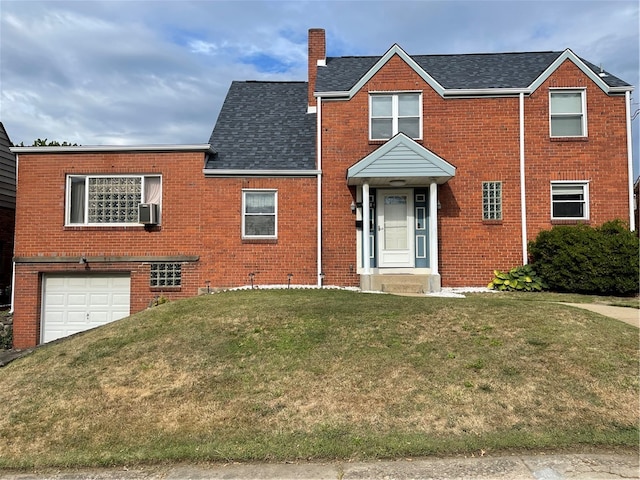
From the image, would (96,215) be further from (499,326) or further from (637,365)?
(637,365)

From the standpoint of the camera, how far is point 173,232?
13680 mm

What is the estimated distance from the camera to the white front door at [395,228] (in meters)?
13.8

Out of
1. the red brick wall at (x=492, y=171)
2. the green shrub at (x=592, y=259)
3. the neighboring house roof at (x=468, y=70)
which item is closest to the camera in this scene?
the green shrub at (x=592, y=259)

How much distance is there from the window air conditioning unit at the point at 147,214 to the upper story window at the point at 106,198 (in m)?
0.35

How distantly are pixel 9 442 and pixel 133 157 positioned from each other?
10060 mm

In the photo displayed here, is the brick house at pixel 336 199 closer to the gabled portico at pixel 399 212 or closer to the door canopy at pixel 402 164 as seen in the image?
Answer: the gabled portico at pixel 399 212

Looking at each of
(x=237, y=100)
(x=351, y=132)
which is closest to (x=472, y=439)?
(x=351, y=132)

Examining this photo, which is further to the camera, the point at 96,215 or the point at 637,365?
the point at 96,215

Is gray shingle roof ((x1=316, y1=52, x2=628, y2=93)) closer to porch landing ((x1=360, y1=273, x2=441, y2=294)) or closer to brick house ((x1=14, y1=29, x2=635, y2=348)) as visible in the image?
brick house ((x1=14, y1=29, x2=635, y2=348))

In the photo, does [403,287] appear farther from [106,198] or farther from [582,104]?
[106,198]

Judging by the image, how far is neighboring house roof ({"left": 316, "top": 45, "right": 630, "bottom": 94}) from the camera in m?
14.3

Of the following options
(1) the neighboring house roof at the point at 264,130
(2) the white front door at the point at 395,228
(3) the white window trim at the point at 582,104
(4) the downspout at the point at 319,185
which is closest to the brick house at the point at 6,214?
(1) the neighboring house roof at the point at 264,130

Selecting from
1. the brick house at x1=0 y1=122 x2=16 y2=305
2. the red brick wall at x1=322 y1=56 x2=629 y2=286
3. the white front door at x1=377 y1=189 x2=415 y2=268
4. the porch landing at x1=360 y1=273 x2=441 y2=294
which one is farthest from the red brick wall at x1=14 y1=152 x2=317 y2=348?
the brick house at x1=0 y1=122 x2=16 y2=305

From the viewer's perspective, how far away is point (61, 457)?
473 cm
